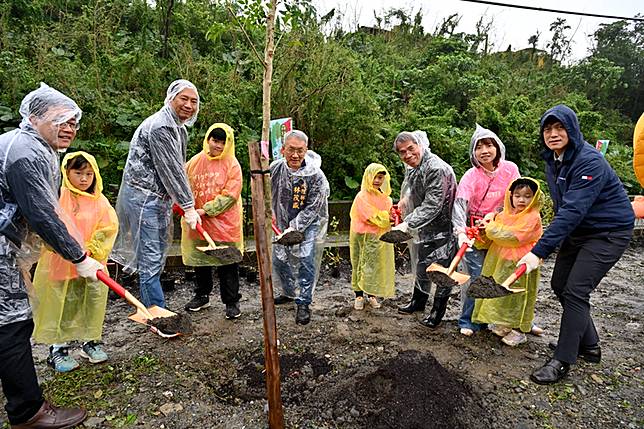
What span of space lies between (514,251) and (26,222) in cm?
298

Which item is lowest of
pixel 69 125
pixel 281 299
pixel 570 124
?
pixel 281 299

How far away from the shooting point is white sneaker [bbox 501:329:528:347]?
335 cm

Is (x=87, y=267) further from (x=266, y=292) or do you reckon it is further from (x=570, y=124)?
(x=570, y=124)

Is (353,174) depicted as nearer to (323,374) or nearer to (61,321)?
(323,374)

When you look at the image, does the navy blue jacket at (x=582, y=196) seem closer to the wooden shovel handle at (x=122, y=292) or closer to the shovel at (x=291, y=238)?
the shovel at (x=291, y=238)

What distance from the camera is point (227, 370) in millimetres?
2877

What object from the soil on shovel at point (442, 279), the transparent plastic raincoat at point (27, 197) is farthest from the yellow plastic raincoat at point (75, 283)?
the soil on shovel at point (442, 279)

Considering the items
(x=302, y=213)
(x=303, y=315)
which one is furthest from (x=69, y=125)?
(x=303, y=315)

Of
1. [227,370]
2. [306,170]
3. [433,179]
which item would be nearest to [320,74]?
[306,170]

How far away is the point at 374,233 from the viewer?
384 cm

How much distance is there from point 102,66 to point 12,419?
5724 mm

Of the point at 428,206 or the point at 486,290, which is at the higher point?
the point at 428,206

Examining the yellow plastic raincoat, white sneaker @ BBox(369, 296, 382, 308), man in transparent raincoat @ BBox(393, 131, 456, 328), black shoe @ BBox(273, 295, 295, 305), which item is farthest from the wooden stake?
white sneaker @ BBox(369, 296, 382, 308)

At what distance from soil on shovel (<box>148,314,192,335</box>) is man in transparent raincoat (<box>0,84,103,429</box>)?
1.65 ft
